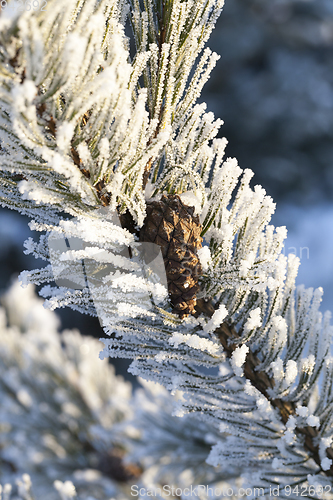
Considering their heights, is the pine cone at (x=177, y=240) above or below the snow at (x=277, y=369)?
above

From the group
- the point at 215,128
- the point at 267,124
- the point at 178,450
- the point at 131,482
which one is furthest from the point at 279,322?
the point at 267,124

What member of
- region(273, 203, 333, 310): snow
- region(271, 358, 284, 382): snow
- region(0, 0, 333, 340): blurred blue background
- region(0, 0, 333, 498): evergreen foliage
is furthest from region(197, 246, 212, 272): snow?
region(273, 203, 333, 310): snow

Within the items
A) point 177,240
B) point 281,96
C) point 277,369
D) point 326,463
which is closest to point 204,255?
point 177,240

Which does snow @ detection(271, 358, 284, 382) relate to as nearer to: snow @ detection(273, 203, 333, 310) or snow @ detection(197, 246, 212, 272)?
snow @ detection(197, 246, 212, 272)

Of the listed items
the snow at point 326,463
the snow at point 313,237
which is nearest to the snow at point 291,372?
the snow at point 326,463

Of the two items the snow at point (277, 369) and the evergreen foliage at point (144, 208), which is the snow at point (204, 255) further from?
the snow at point (277, 369)

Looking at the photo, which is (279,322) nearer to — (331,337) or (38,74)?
(331,337)
